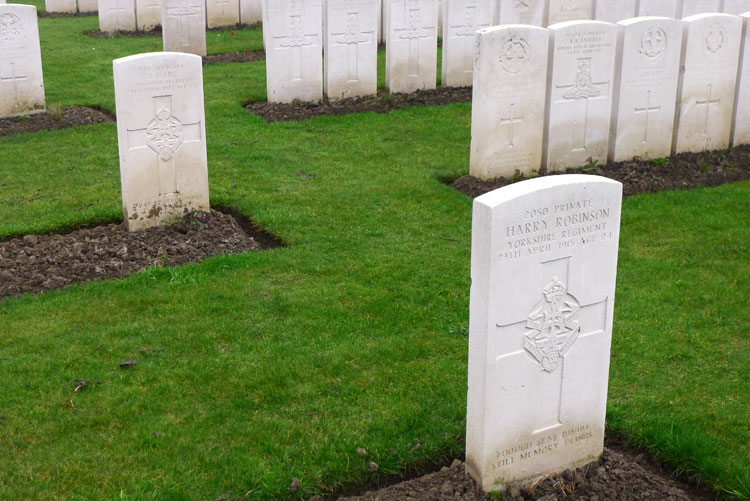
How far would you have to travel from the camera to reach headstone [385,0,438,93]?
11.4 metres

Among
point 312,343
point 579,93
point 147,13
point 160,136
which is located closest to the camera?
point 312,343

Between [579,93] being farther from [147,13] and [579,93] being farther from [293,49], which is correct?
[147,13]

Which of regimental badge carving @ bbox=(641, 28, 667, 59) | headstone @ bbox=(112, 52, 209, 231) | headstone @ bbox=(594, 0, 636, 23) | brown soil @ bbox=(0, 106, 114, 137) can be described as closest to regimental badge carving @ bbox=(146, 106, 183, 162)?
headstone @ bbox=(112, 52, 209, 231)

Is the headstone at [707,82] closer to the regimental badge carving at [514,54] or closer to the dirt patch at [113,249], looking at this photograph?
the regimental badge carving at [514,54]

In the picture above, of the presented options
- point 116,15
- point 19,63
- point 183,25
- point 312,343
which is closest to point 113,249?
point 312,343

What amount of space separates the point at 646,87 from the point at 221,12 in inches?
381

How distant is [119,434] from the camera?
467 centimetres

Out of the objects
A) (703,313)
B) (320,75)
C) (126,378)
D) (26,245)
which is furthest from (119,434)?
(320,75)

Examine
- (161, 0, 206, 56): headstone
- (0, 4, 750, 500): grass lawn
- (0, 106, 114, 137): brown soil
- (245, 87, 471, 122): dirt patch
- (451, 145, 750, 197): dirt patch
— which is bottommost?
(0, 4, 750, 500): grass lawn

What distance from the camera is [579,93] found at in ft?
28.2

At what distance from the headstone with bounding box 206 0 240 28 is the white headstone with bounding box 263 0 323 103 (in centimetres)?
588

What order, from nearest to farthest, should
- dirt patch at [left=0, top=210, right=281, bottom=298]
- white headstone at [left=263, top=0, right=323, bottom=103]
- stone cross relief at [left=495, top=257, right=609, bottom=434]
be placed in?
stone cross relief at [left=495, top=257, right=609, bottom=434] → dirt patch at [left=0, top=210, right=281, bottom=298] → white headstone at [left=263, top=0, right=323, bottom=103]

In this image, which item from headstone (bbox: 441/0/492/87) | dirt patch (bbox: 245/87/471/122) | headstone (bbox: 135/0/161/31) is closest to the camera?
dirt patch (bbox: 245/87/471/122)

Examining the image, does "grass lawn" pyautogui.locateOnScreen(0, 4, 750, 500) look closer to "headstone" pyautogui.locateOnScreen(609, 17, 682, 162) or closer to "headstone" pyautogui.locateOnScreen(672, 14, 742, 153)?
"headstone" pyautogui.locateOnScreen(609, 17, 682, 162)
